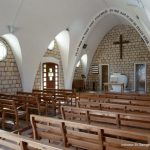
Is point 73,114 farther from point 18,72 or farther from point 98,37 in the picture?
point 98,37

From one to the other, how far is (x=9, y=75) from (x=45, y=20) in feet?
9.55

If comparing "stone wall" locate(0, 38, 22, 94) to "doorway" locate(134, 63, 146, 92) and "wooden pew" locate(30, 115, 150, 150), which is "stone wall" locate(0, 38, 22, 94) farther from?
"doorway" locate(134, 63, 146, 92)

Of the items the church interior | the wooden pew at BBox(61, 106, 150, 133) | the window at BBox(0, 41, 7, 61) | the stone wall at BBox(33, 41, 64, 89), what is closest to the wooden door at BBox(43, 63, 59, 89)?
the church interior

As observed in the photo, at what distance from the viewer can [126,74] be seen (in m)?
15.5

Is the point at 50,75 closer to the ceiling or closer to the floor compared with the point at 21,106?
closer to the ceiling

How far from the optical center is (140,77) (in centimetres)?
1502

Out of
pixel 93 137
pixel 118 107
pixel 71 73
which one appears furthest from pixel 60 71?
pixel 93 137

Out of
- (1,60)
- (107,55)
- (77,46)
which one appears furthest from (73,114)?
(107,55)

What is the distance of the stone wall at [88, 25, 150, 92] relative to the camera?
14.9m

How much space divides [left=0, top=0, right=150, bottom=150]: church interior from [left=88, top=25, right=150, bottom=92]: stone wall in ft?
0.21

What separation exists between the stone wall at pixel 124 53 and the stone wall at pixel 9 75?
7439mm

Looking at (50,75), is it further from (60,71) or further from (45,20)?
(45,20)

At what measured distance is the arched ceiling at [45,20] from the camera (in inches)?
340

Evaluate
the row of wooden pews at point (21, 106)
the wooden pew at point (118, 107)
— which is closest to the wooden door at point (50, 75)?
the row of wooden pews at point (21, 106)
